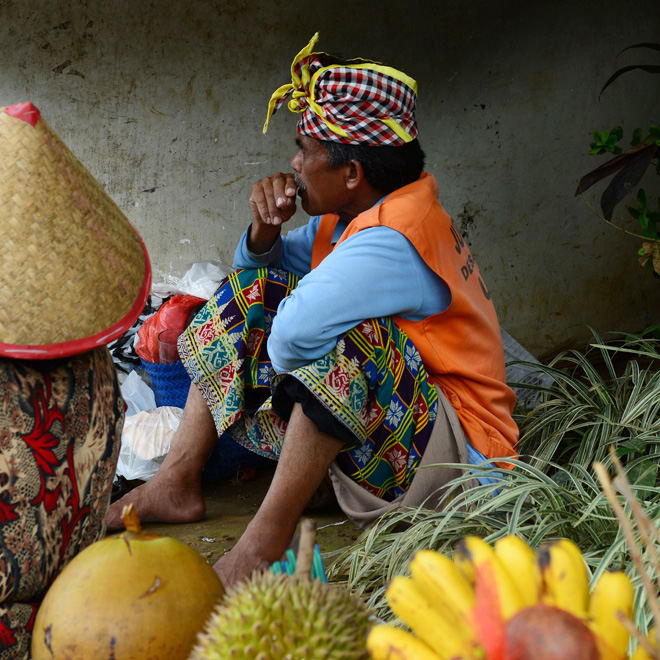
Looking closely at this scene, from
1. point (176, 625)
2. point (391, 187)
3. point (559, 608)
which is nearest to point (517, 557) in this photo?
point (559, 608)

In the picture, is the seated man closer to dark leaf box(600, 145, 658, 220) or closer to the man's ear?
the man's ear

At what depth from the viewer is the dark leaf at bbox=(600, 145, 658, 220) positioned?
295cm

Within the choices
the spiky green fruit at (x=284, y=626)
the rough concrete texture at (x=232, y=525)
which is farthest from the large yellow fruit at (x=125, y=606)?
the rough concrete texture at (x=232, y=525)

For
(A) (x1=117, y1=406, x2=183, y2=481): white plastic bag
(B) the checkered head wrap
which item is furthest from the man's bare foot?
(B) the checkered head wrap

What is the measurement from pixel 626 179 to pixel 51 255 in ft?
8.29

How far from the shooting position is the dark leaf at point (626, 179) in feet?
9.68

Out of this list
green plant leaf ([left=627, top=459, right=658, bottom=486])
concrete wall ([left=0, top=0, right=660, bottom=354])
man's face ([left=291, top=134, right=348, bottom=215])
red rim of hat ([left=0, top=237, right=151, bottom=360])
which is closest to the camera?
red rim of hat ([left=0, top=237, right=151, bottom=360])

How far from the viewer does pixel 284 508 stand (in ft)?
6.40

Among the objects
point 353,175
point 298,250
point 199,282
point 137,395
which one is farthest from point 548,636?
point 199,282

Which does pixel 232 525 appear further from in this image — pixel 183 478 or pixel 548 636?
pixel 548 636

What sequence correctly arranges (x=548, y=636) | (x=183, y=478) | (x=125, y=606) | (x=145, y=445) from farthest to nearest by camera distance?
(x=145, y=445)
(x=183, y=478)
(x=125, y=606)
(x=548, y=636)

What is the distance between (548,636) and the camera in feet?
2.49

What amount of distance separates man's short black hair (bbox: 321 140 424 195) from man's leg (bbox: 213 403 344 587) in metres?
0.82

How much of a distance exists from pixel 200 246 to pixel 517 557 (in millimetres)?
3200
